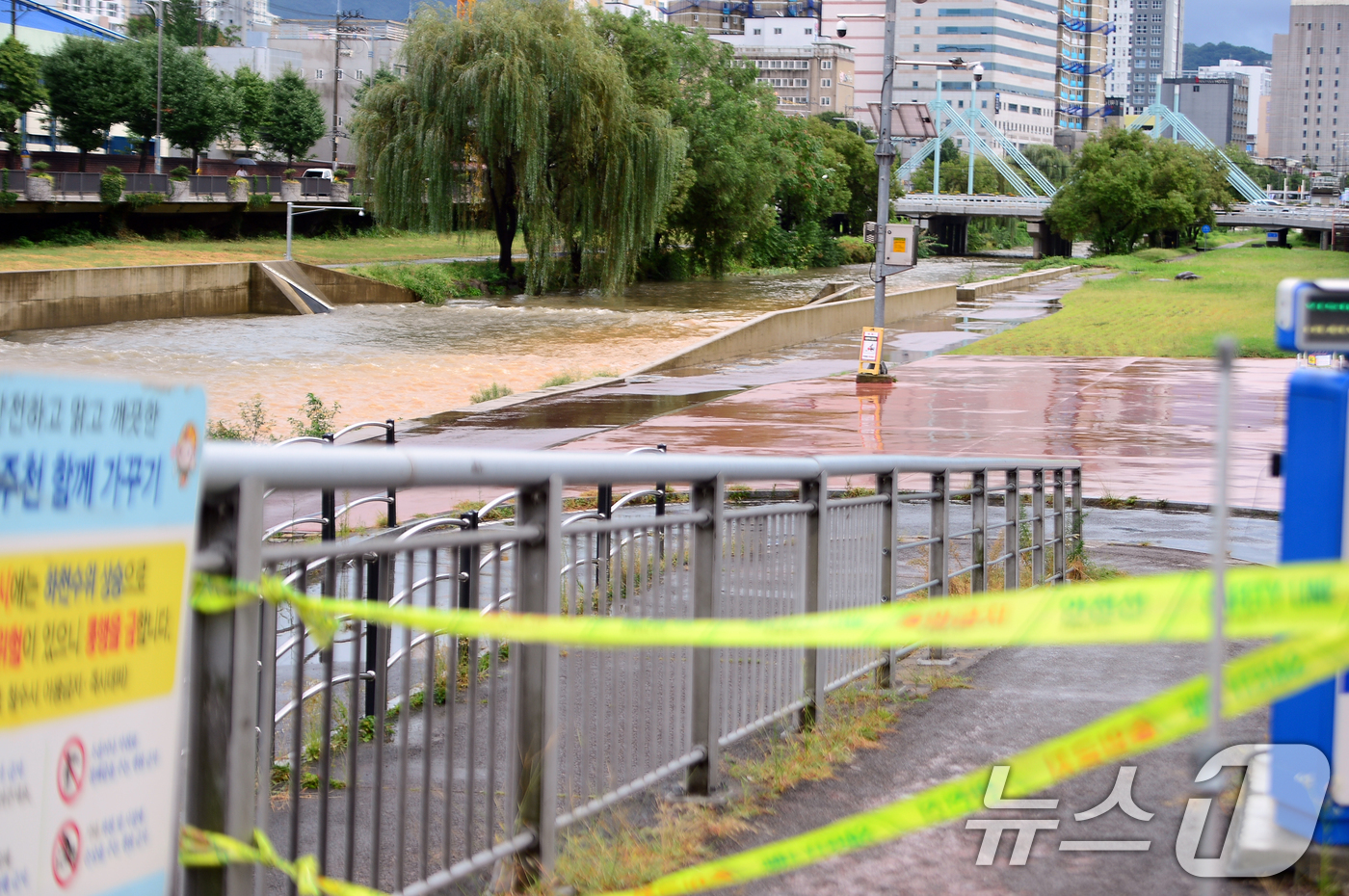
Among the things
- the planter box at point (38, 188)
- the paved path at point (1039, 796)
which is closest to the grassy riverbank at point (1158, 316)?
the paved path at point (1039, 796)

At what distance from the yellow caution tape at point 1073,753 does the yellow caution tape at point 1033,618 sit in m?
0.05

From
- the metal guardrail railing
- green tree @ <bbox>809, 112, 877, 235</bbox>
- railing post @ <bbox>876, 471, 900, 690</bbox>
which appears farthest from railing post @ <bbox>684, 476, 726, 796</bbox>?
green tree @ <bbox>809, 112, 877, 235</bbox>

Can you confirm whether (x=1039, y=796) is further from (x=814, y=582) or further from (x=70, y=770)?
(x=70, y=770)

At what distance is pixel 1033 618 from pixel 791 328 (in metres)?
35.0

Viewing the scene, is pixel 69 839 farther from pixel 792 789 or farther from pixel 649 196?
pixel 649 196

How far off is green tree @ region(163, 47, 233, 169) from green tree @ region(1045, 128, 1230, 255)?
202 ft

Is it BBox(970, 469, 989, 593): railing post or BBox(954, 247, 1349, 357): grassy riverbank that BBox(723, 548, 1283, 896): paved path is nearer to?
BBox(970, 469, 989, 593): railing post

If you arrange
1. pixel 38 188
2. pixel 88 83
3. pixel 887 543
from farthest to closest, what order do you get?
pixel 88 83 → pixel 38 188 → pixel 887 543

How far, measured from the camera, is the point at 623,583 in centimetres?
453

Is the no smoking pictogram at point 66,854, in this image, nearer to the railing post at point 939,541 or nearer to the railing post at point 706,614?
the railing post at point 706,614

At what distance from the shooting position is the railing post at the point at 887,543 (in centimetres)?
624

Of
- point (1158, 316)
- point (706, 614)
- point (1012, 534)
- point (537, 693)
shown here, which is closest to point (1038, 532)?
point (1012, 534)

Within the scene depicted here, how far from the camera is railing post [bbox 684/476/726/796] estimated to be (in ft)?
14.7

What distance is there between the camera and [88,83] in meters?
71.9
